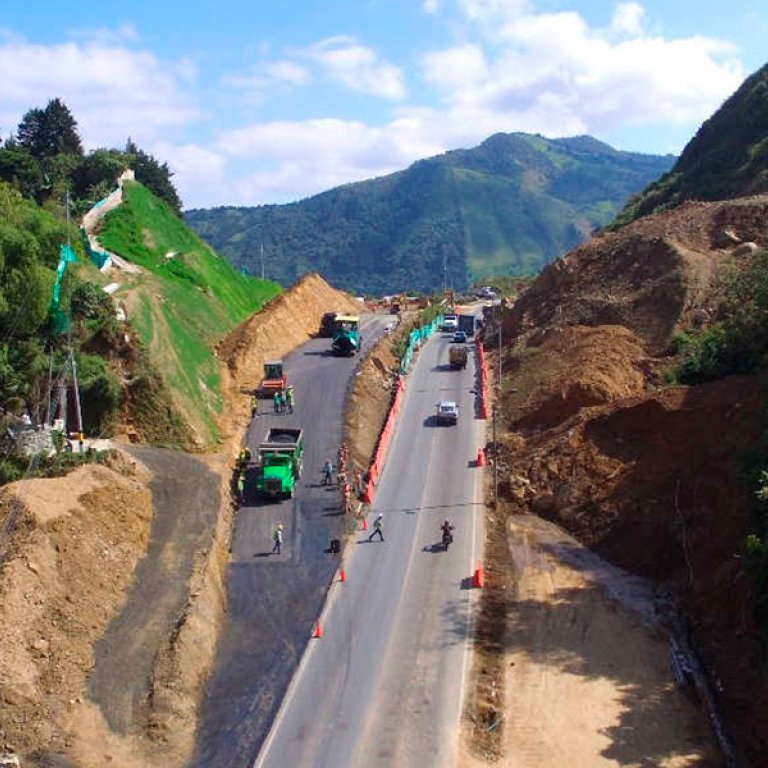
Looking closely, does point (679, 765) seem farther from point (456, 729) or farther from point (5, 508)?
point (5, 508)

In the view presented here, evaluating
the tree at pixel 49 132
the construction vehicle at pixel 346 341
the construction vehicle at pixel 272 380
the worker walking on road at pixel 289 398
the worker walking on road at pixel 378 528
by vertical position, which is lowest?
the worker walking on road at pixel 378 528

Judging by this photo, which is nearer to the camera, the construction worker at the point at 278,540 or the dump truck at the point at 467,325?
the construction worker at the point at 278,540

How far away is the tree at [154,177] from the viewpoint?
3393 inches

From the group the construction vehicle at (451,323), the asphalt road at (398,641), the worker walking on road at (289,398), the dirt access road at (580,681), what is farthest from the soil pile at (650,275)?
the dirt access road at (580,681)

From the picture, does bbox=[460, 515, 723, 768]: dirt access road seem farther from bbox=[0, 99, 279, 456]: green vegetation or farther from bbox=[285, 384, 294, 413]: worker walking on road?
bbox=[0, 99, 279, 456]: green vegetation

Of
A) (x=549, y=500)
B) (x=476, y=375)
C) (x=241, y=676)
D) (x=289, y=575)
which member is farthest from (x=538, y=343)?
(x=241, y=676)

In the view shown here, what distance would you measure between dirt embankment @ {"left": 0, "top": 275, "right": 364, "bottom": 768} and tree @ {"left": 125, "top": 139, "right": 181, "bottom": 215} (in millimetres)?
57356

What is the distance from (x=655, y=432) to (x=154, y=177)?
210 feet

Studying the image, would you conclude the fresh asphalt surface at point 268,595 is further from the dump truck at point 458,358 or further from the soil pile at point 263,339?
the dump truck at point 458,358

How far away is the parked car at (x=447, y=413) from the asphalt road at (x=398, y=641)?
3582 millimetres

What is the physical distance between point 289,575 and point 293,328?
31910 mm

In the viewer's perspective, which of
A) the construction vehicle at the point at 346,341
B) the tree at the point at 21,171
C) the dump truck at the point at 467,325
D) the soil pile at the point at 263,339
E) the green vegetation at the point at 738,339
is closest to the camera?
the green vegetation at the point at 738,339

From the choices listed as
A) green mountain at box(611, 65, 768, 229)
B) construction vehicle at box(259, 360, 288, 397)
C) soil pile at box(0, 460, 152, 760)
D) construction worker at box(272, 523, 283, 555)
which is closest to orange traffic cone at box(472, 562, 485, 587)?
construction worker at box(272, 523, 283, 555)

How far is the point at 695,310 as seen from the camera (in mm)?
49906
